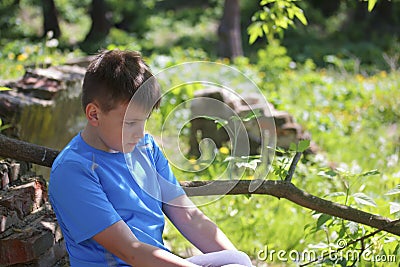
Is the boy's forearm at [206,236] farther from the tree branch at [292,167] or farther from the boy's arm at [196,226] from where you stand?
the tree branch at [292,167]

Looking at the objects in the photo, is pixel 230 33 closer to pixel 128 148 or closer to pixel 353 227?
pixel 353 227

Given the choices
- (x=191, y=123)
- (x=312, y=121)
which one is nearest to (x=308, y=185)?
(x=191, y=123)

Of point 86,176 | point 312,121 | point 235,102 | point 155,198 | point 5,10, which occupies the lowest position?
point 5,10

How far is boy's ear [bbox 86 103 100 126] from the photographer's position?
2225 millimetres

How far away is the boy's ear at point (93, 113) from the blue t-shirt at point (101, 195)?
9 centimetres

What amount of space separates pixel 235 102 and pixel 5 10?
1458cm

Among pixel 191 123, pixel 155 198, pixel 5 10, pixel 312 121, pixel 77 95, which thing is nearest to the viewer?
pixel 155 198

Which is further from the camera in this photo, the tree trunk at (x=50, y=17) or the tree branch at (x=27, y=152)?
the tree trunk at (x=50, y=17)

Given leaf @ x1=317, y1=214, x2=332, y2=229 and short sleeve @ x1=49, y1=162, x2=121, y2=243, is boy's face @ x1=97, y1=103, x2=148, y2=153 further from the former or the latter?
leaf @ x1=317, y1=214, x2=332, y2=229

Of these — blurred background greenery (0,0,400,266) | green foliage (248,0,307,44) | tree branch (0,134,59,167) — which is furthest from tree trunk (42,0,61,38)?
tree branch (0,134,59,167)

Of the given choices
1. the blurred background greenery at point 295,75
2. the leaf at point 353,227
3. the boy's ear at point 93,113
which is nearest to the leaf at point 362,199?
the blurred background greenery at point 295,75

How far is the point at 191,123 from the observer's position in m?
6.02

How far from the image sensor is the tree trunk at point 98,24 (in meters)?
17.8

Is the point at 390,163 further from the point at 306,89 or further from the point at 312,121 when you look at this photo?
the point at 306,89
